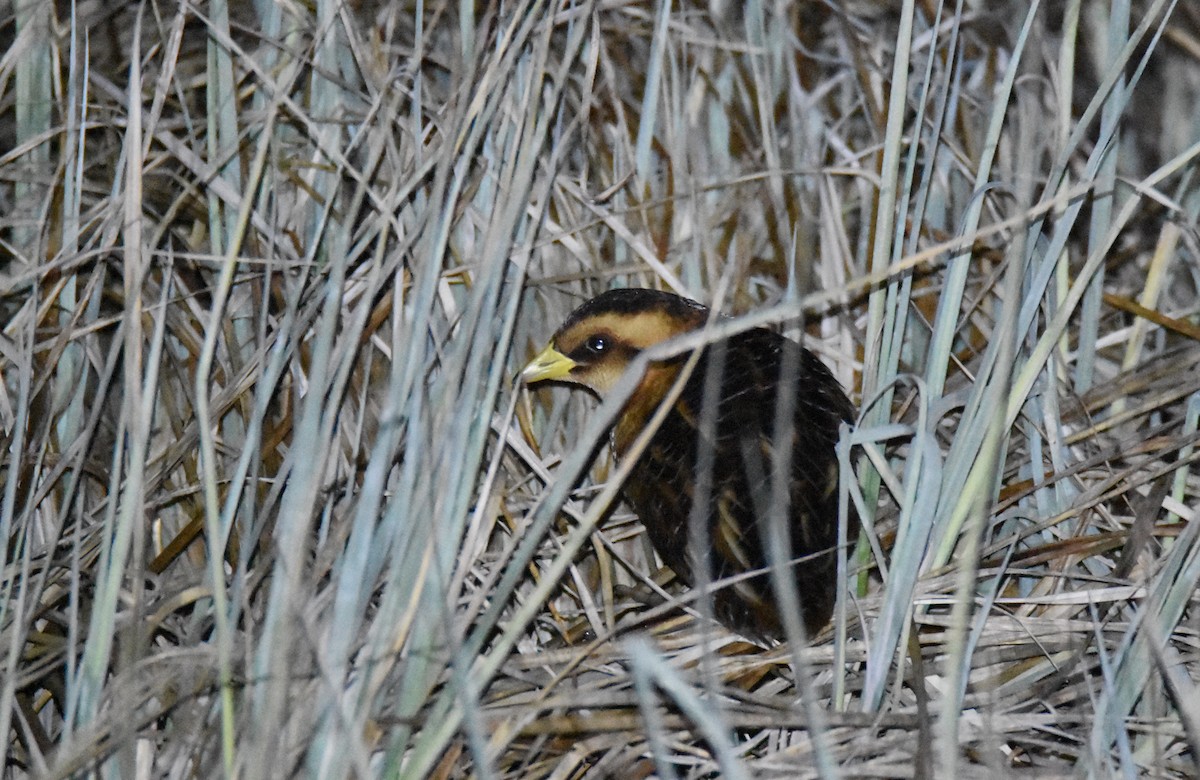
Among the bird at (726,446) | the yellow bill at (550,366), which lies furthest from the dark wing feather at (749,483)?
the yellow bill at (550,366)

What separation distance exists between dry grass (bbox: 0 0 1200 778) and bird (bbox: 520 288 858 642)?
10 centimetres

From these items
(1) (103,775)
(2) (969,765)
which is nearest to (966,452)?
(2) (969,765)

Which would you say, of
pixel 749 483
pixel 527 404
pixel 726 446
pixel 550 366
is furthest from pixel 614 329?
pixel 749 483

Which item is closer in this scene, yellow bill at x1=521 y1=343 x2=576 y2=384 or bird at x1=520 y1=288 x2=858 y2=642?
bird at x1=520 y1=288 x2=858 y2=642

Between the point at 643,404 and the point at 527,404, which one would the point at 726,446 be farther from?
the point at 527,404

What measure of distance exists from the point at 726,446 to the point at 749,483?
0.41ft

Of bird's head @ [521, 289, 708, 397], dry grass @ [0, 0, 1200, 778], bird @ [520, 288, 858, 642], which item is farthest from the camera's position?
bird's head @ [521, 289, 708, 397]

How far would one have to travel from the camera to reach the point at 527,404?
120 inches

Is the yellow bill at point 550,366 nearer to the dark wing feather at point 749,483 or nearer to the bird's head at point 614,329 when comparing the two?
the bird's head at point 614,329

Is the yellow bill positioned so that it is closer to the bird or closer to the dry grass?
the bird

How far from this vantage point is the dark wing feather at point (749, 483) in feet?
8.05

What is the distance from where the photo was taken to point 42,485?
2.62m

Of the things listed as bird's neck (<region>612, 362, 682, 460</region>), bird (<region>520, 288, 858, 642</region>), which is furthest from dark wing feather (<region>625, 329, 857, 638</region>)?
bird's neck (<region>612, 362, 682, 460</region>)

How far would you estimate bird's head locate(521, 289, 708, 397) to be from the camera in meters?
2.97
